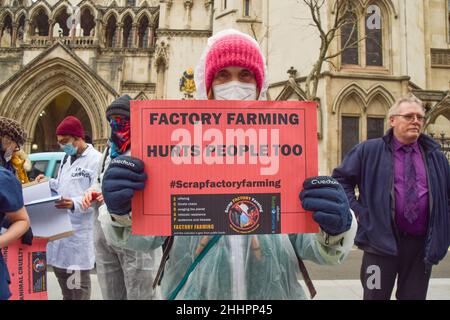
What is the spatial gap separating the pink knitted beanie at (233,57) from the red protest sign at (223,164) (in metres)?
0.30

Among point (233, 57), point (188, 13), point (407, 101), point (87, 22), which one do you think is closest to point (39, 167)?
point (407, 101)

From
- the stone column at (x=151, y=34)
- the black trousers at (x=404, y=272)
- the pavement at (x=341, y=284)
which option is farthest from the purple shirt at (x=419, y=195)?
the stone column at (x=151, y=34)

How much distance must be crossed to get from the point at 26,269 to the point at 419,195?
124 inches

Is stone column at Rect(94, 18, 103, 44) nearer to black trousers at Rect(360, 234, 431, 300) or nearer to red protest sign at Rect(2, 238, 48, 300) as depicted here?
red protest sign at Rect(2, 238, 48, 300)

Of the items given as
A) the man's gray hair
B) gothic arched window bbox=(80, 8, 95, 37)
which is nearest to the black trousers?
the man's gray hair

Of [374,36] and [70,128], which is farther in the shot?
[374,36]

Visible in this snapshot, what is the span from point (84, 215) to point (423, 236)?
3162 mm

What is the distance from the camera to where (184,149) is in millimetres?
1618

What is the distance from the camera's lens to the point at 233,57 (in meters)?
1.82

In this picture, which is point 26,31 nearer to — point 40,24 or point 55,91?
point 40,24

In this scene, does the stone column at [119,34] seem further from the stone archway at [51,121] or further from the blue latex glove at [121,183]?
the blue latex glove at [121,183]
